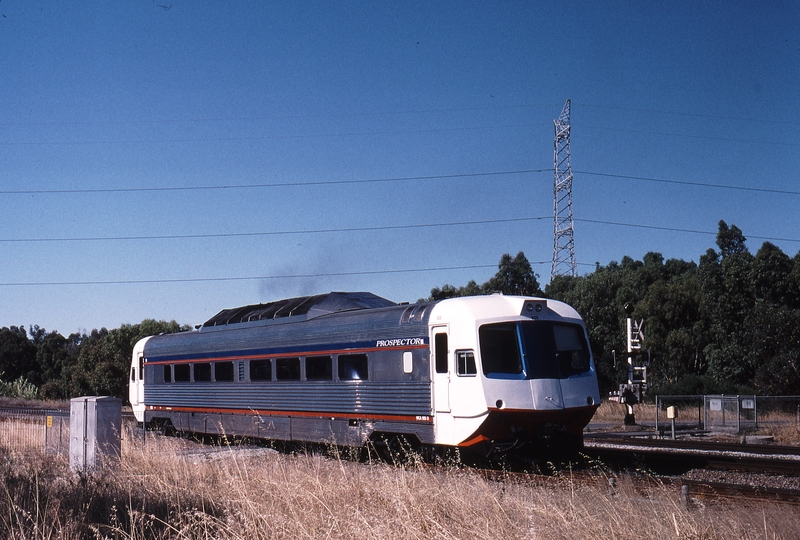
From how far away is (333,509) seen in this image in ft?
24.8

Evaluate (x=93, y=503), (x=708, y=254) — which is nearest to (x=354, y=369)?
(x=93, y=503)

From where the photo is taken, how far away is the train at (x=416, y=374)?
504 inches

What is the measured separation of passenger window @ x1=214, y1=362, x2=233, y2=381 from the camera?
62.1ft

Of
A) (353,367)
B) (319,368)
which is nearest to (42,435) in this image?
(319,368)

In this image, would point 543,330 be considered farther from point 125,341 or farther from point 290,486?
point 125,341

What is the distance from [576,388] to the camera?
13.4 meters

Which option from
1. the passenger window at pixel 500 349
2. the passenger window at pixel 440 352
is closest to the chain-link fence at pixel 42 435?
the passenger window at pixel 440 352

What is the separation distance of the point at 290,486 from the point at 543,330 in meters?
6.26

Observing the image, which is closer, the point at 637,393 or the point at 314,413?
the point at 314,413

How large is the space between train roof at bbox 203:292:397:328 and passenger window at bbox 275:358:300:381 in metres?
1.03

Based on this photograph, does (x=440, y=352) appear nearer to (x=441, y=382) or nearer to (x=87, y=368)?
(x=441, y=382)

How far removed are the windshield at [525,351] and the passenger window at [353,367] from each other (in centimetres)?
284

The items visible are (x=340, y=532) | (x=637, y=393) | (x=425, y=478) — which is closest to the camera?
(x=340, y=532)

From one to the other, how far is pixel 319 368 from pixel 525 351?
193 inches
